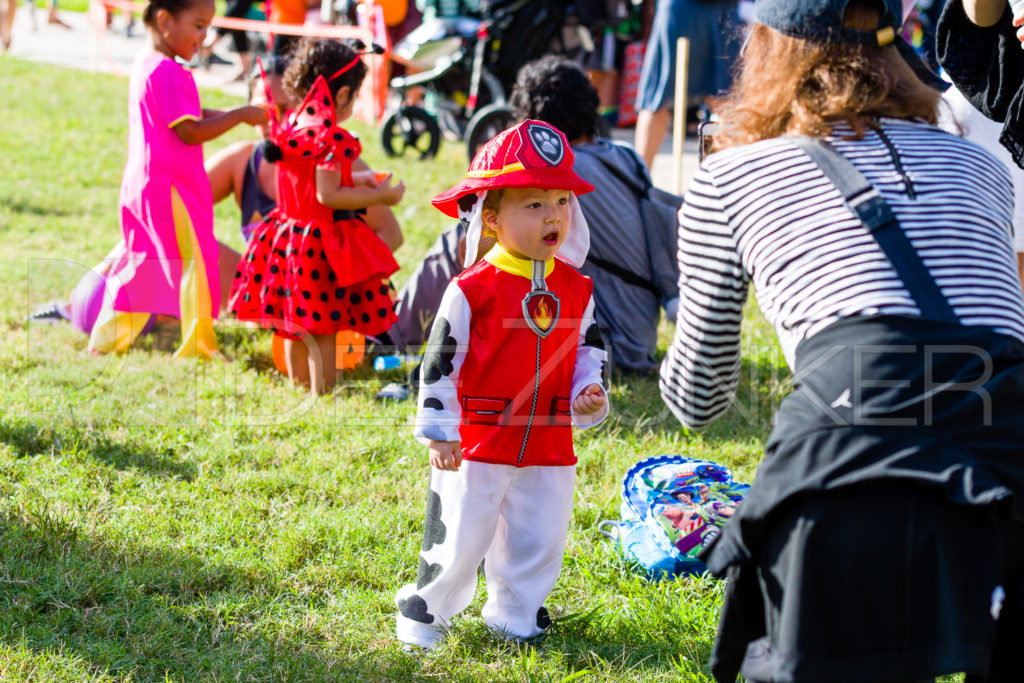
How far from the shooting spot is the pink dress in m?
4.70

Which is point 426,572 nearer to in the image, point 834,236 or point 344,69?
point 834,236

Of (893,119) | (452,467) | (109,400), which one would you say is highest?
(893,119)

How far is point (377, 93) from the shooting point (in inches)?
430

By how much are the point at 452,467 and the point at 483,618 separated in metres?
0.61

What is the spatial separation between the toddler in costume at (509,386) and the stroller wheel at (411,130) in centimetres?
661

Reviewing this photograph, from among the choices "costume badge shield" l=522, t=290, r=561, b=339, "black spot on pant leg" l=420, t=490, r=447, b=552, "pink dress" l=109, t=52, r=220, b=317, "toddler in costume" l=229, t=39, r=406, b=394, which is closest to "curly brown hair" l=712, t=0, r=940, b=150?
"costume badge shield" l=522, t=290, r=561, b=339

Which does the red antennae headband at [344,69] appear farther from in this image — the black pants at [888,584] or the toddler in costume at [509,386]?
the black pants at [888,584]

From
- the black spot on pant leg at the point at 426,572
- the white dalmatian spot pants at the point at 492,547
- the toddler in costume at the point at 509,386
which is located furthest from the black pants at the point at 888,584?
the black spot on pant leg at the point at 426,572

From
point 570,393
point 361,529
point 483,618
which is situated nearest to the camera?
point 570,393

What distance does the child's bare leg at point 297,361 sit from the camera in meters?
4.60

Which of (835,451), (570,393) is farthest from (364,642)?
(835,451)

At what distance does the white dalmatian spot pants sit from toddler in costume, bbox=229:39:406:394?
74.3 inches

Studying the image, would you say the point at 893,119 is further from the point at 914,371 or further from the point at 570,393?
the point at 570,393

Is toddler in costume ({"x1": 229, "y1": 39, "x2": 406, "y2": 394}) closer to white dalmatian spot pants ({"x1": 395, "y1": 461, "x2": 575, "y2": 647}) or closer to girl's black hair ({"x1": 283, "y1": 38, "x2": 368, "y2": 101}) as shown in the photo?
girl's black hair ({"x1": 283, "y1": 38, "x2": 368, "y2": 101})
